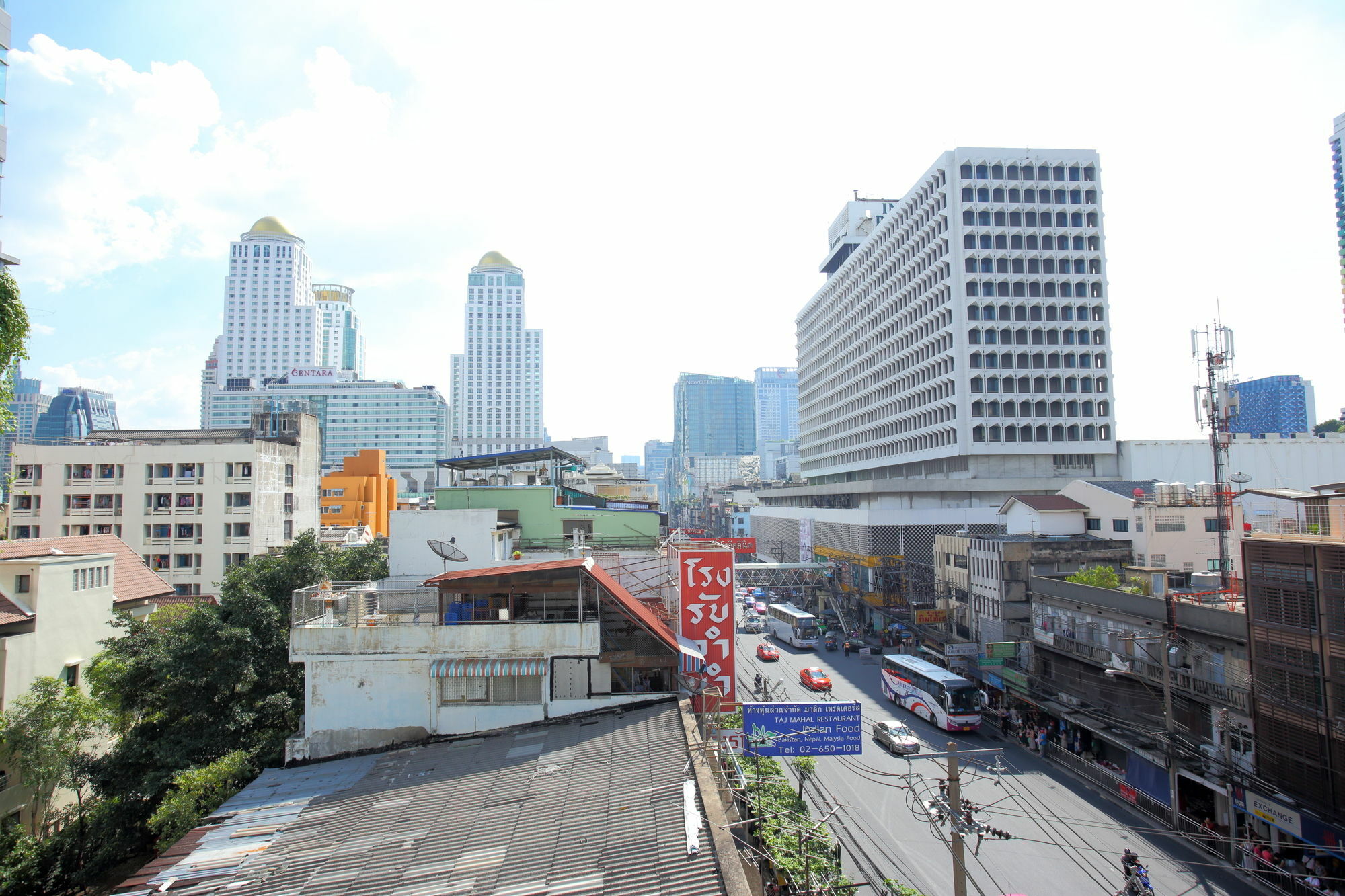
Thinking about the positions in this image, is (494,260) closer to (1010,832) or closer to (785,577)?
(785,577)

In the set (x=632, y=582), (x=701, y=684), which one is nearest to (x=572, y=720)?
(x=701, y=684)

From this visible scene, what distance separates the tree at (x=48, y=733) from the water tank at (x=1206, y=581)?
41.6 m

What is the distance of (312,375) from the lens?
145750mm

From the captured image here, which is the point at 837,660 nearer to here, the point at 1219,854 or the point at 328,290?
the point at 1219,854

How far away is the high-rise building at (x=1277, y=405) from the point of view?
122 m

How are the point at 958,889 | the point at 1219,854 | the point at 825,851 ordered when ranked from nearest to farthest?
the point at 958,889
the point at 825,851
the point at 1219,854

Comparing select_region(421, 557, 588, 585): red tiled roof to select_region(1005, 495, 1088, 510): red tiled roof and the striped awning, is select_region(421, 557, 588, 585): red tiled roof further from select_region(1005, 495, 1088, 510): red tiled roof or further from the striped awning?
select_region(1005, 495, 1088, 510): red tiled roof

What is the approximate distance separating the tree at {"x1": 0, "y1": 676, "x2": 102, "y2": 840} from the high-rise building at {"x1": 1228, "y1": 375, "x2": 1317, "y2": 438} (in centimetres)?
15627

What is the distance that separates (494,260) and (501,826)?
17063 centimetres

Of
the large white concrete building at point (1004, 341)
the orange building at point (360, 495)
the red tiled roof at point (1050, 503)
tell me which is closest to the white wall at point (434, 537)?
the red tiled roof at point (1050, 503)

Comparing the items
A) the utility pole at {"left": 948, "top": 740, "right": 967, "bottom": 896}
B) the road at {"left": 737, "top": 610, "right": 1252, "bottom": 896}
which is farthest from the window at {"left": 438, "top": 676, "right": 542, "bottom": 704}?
the utility pole at {"left": 948, "top": 740, "right": 967, "bottom": 896}

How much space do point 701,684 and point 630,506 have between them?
17.1 meters

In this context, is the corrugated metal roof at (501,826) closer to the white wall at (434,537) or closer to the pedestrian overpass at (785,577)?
the white wall at (434,537)

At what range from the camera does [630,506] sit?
35688 millimetres
